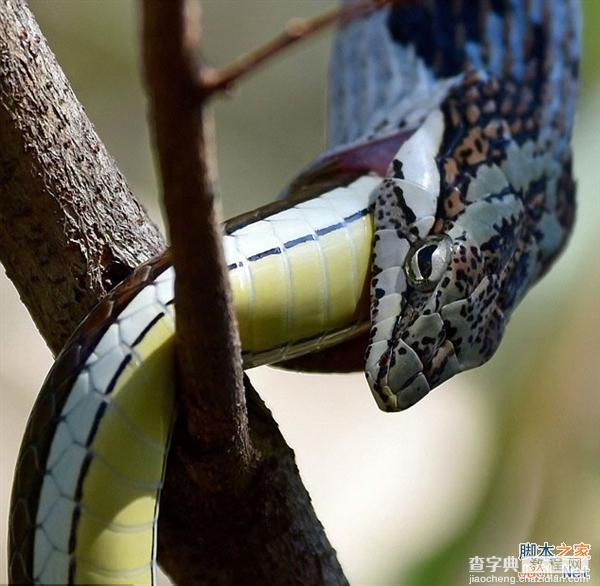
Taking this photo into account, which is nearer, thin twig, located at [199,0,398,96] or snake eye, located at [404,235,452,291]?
thin twig, located at [199,0,398,96]

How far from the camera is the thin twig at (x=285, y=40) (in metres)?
0.75

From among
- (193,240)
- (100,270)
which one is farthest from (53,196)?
(193,240)

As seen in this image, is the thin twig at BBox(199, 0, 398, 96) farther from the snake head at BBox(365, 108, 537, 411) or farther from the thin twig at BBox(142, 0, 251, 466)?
the snake head at BBox(365, 108, 537, 411)

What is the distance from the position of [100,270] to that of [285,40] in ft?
2.48

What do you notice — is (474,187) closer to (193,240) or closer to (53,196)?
(53,196)

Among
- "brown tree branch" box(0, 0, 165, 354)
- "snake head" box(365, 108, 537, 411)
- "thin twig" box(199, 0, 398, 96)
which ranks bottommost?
"snake head" box(365, 108, 537, 411)

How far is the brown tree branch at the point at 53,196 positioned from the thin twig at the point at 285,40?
0.61m

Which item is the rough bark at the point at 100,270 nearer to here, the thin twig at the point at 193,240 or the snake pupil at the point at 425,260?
the thin twig at the point at 193,240

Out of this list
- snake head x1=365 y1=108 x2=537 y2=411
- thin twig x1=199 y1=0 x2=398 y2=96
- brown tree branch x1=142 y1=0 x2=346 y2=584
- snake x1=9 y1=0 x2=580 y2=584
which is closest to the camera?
thin twig x1=199 y1=0 x2=398 y2=96

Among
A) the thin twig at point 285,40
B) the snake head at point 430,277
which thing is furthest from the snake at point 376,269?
the thin twig at point 285,40

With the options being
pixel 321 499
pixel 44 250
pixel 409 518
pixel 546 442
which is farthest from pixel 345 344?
pixel 321 499

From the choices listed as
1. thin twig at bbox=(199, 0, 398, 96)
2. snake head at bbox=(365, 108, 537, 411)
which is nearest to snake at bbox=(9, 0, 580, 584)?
snake head at bbox=(365, 108, 537, 411)

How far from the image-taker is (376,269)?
1.62m

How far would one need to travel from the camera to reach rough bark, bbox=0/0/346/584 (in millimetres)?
1391
